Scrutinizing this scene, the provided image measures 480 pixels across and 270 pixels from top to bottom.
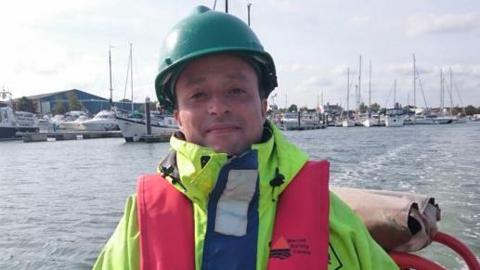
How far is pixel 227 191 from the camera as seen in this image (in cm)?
214

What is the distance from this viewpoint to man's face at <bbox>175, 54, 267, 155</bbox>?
7.29ft

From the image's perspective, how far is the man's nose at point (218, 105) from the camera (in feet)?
7.25

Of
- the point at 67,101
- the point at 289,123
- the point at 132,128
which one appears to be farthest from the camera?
the point at 67,101

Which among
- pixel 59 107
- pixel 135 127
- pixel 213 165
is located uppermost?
pixel 213 165

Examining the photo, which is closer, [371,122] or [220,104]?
[220,104]

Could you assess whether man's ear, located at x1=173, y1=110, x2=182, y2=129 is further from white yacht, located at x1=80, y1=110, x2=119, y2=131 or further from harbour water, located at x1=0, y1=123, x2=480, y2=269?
white yacht, located at x1=80, y1=110, x2=119, y2=131

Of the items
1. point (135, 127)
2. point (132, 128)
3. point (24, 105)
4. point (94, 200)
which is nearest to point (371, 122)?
point (135, 127)

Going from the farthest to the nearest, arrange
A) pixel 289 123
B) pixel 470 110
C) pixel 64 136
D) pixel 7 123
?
pixel 470 110, pixel 289 123, pixel 7 123, pixel 64 136

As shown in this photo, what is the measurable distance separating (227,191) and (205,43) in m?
0.60

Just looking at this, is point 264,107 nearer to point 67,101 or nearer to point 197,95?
point 197,95

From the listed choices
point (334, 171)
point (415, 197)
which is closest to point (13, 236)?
point (415, 197)

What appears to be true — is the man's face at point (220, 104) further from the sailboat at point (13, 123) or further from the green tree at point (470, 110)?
the green tree at point (470, 110)

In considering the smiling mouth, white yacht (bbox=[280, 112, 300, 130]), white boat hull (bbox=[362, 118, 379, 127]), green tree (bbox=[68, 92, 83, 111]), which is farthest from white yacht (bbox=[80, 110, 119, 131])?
the smiling mouth

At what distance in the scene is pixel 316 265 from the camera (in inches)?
81.5
